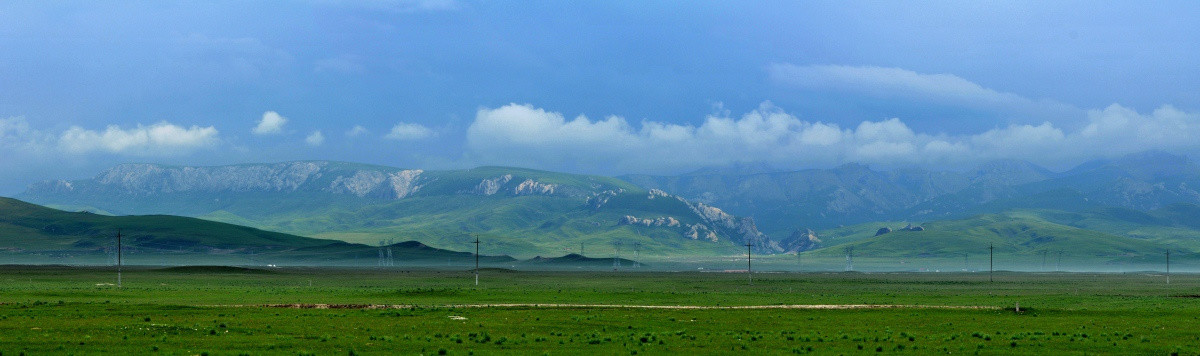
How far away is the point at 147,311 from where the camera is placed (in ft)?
291

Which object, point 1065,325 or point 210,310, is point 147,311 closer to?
point 210,310

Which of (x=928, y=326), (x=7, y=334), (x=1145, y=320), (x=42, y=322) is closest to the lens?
(x=7, y=334)

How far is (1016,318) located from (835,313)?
14.5m

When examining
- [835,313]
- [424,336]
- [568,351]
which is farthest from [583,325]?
[835,313]

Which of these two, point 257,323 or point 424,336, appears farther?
point 257,323

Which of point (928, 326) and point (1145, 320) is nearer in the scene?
point (928, 326)

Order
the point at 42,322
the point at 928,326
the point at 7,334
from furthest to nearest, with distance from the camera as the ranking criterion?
the point at 928,326 < the point at 42,322 < the point at 7,334

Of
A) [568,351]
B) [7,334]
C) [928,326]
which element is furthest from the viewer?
[928,326]

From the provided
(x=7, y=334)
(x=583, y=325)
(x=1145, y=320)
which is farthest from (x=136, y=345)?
(x=1145, y=320)

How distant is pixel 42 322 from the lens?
71.1 meters

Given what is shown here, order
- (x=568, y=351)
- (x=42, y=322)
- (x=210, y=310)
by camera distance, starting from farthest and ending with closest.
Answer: (x=210, y=310)
(x=42, y=322)
(x=568, y=351)

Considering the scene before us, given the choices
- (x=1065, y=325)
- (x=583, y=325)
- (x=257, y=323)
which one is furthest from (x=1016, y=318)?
(x=257, y=323)

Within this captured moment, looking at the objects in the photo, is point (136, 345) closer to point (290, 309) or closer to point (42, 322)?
point (42, 322)

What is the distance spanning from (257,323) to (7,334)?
1586 centimetres
